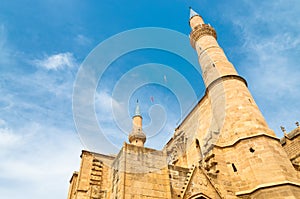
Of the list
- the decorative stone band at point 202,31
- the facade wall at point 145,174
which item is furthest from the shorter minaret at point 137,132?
the facade wall at point 145,174

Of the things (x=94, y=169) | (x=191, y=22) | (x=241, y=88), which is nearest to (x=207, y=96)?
(x=241, y=88)

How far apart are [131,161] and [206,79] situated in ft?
31.3

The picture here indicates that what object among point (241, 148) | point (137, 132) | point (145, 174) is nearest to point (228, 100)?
point (241, 148)

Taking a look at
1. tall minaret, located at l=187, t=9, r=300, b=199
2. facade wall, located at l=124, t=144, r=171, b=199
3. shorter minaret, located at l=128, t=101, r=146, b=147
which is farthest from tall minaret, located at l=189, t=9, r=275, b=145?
shorter minaret, located at l=128, t=101, r=146, b=147

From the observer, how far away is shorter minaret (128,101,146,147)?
20.5 m

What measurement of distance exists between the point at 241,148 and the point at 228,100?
10.2 ft

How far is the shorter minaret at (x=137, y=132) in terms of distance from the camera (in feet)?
67.1

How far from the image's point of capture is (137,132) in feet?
69.5

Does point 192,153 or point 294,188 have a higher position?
point 192,153

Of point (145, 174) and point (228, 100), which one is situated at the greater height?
point (228, 100)

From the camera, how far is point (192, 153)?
542 inches

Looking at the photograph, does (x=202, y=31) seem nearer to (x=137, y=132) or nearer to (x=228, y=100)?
(x=228, y=100)

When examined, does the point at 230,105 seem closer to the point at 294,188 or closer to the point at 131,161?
the point at 294,188

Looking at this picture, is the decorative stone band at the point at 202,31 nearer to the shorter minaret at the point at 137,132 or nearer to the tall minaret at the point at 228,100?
the tall minaret at the point at 228,100
